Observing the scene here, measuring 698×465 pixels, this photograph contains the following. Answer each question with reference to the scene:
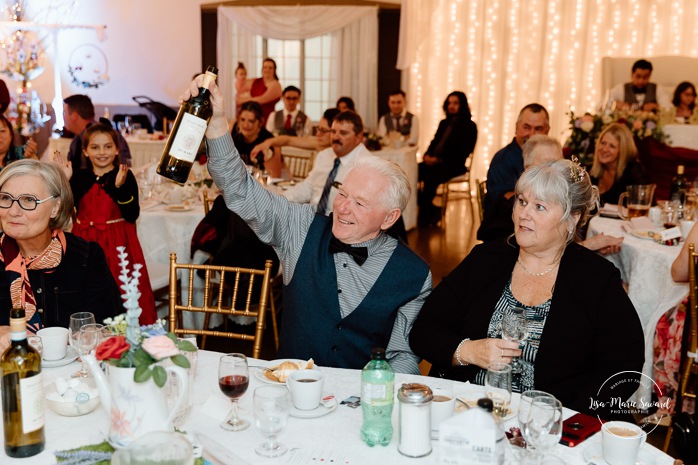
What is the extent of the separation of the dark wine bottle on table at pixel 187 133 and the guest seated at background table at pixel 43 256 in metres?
0.48

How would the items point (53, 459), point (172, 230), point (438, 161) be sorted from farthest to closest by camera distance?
1. point (438, 161)
2. point (172, 230)
3. point (53, 459)

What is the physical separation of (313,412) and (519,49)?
9.48 m

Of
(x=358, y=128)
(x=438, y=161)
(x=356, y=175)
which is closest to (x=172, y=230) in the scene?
(x=358, y=128)

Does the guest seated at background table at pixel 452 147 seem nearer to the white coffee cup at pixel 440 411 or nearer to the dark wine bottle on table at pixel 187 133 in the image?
the dark wine bottle on table at pixel 187 133

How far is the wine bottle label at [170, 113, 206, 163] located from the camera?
2.17m

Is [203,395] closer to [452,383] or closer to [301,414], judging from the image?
[301,414]

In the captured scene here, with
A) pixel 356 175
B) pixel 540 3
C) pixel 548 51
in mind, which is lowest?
pixel 356 175

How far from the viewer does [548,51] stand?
1036 centimetres

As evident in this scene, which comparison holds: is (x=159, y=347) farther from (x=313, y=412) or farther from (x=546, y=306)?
(x=546, y=306)

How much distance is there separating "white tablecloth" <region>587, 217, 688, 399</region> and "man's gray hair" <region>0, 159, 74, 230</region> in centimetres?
266

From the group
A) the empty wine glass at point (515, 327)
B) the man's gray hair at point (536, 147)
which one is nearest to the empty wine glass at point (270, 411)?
the empty wine glass at point (515, 327)

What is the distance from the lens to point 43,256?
2461 mm

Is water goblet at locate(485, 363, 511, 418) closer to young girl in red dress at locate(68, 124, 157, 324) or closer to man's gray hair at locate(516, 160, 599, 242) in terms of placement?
man's gray hair at locate(516, 160, 599, 242)

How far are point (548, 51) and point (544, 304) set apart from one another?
8.73m
